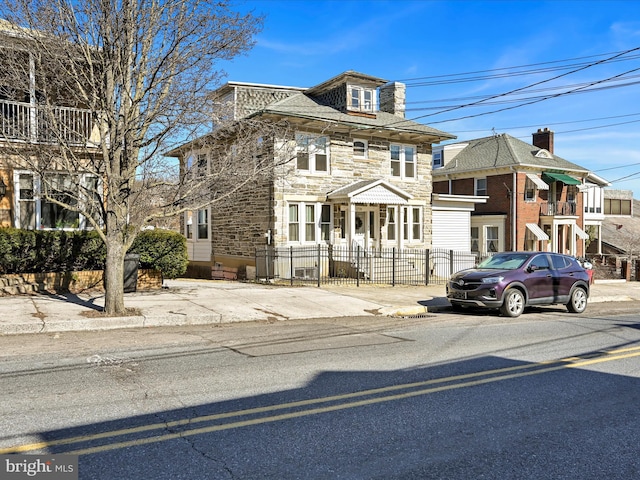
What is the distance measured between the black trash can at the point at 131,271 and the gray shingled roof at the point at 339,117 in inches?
355

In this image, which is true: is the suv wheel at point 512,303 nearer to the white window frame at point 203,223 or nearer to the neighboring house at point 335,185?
the neighboring house at point 335,185

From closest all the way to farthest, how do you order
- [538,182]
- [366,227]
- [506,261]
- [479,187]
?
[506,261] < [366,227] < [538,182] < [479,187]

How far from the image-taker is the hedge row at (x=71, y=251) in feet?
44.6

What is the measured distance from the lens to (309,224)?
23.0 meters

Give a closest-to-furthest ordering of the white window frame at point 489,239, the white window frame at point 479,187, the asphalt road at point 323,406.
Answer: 1. the asphalt road at point 323,406
2. the white window frame at point 489,239
3. the white window frame at point 479,187

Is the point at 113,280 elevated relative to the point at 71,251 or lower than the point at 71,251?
lower

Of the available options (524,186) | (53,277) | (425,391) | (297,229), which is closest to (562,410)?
(425,391)

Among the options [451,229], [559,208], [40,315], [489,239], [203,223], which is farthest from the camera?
[559,208]

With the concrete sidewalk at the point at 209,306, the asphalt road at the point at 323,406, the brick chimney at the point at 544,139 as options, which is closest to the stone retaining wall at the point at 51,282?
the concrete sidewalk at the point at 209,306

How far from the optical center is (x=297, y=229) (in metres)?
22.7

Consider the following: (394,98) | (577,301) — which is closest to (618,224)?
(394,98)

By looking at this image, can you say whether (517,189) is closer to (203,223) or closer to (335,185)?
(335,185)

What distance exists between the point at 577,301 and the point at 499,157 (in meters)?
21.2

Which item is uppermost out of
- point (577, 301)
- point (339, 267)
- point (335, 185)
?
point (335, 185)
